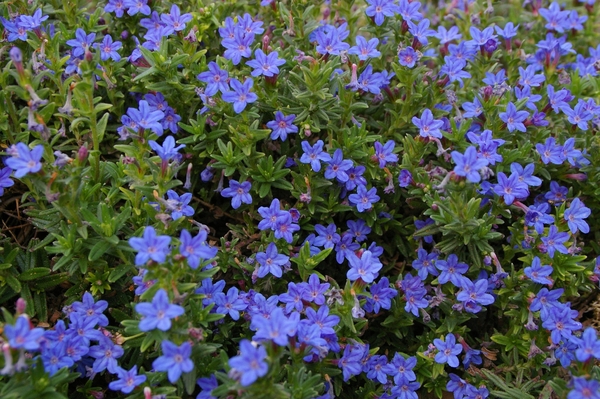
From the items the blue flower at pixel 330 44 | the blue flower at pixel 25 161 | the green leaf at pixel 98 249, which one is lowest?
the green leaf at pixel 98 249

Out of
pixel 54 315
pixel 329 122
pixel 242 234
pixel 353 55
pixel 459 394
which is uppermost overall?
pixel 353 55

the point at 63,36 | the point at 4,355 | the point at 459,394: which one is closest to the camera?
the point at 4,355

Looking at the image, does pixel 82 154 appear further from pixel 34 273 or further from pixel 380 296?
pixel 380 296

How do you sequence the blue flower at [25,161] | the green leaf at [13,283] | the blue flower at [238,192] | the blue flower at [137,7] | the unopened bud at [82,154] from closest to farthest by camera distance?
the blue flower at [25,161] < the unopened bud at [82,154] < the green leaf at [13,283] < the blue flower at [238,192] < the blue flower at [137,7]

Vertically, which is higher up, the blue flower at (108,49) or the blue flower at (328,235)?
the blue flower at (108,49)

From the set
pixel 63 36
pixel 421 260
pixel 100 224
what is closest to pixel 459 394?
pixel 421 260

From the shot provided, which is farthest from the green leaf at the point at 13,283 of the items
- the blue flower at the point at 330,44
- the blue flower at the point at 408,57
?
the blue flower at the point at 408,57

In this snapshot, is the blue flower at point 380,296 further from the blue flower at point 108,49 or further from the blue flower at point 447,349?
the blue flower at point 108,49

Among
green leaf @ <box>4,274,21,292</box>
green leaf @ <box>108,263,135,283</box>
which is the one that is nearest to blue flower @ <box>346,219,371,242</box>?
green leaf @ <box>108,263,135,283</box>

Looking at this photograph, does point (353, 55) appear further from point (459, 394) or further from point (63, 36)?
point (459, 394)
